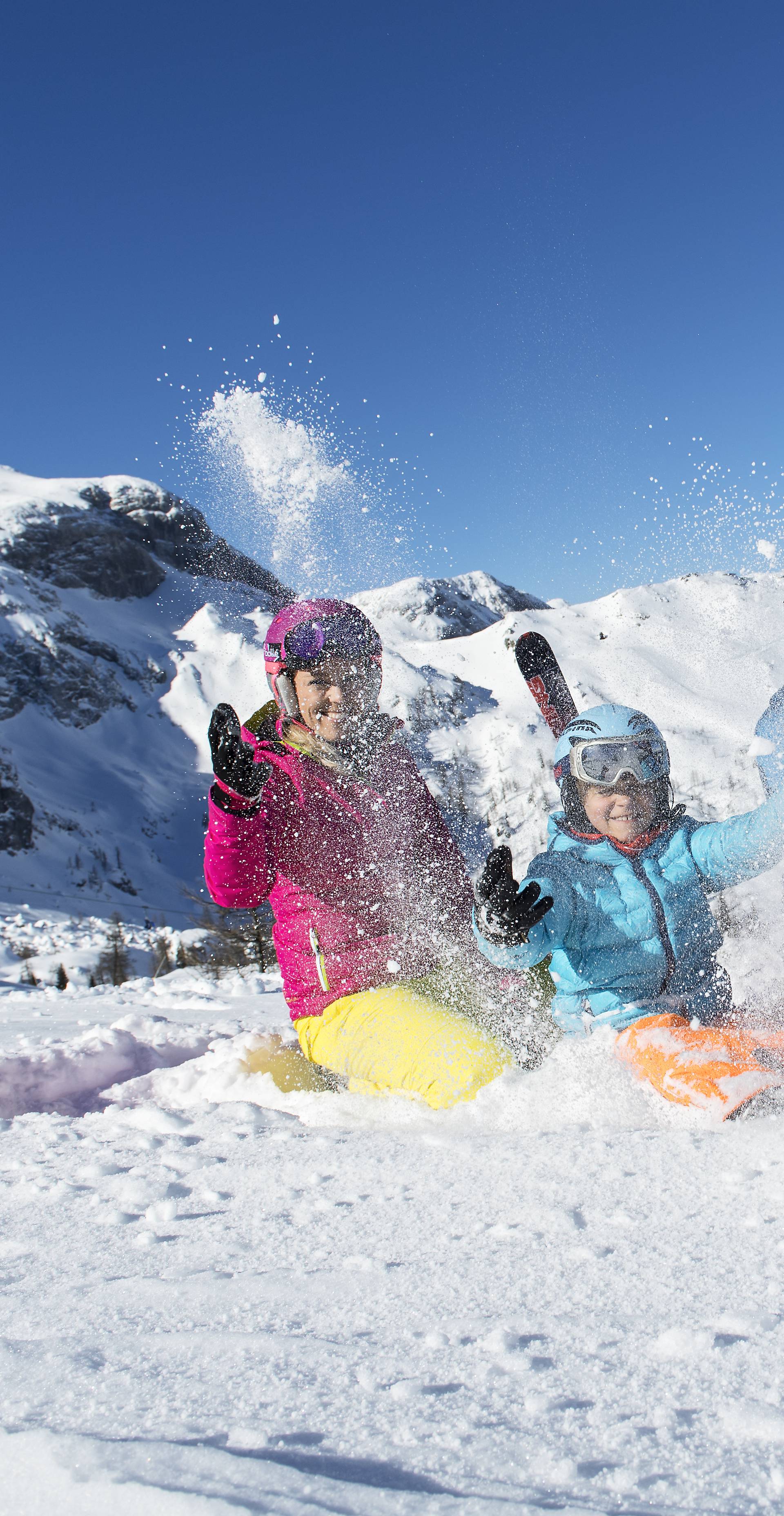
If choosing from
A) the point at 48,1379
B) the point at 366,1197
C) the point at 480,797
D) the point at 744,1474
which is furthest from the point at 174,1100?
the point at 480,797

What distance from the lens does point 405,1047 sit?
280 centimetres

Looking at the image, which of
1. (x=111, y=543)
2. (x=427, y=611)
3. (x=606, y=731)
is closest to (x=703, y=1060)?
(x=606, y=731)

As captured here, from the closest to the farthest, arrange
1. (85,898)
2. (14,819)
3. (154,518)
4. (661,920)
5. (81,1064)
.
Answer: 1. (661,920)
2. (81,1064)
3. (85,898)
4. (14,819)
5. (154,518)

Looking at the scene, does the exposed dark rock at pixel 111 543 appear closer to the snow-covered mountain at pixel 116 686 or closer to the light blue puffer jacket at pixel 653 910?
the snow-covered mountain at pixel 116 686

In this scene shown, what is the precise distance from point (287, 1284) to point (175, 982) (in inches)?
230

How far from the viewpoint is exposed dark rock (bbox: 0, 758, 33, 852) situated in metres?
80.8

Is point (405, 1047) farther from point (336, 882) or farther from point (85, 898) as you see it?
point (85, 898)

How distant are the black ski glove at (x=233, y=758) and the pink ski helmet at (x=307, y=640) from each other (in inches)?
24.7

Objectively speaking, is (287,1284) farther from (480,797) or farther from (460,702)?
(460,702)

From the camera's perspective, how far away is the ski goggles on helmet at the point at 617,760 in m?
3.29

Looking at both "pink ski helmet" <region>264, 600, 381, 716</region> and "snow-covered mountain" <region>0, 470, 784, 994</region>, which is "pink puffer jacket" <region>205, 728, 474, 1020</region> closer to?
"pink ski helmet" <region>264, 600, 381, 716</region>

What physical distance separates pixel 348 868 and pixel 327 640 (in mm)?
901

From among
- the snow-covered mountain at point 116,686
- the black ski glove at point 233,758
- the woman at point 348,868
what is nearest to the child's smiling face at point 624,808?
the woman at point 348,868

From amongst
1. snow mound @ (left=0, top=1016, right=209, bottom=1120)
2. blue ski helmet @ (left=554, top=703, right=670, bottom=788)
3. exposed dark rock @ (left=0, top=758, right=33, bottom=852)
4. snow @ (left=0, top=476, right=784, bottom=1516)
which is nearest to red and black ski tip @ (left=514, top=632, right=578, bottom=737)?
blue ski helmet @ (left=554, top=703, right=670, bottom=788)
